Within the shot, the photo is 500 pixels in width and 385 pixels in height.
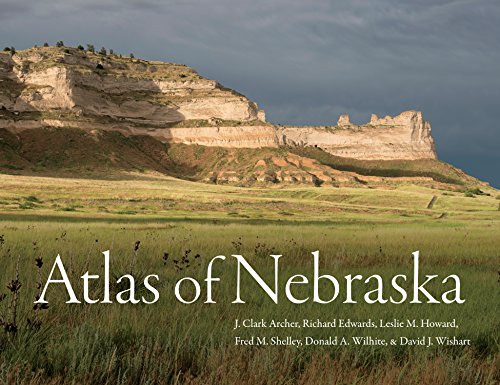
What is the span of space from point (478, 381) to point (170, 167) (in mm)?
182102

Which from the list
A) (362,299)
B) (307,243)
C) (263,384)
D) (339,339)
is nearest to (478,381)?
(339,339)

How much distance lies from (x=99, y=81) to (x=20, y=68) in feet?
92.2

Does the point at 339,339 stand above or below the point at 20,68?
below

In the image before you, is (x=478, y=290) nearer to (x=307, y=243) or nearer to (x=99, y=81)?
(x=307, y=243)

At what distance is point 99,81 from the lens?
195 meters

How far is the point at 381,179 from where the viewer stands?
611 ft

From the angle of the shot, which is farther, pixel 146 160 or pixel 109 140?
pixel 146 160

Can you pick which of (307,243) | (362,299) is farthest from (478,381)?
(307,243)

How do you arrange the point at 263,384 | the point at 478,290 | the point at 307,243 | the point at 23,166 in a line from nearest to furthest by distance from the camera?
the point at 263,384, the point at 478,290, the point at 307,243, the point at 23,166

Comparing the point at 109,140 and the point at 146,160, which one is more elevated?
the point at 109,140

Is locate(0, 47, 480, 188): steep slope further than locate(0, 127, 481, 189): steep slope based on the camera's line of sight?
Yes

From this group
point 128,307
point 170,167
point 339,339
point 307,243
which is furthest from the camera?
point 170,167

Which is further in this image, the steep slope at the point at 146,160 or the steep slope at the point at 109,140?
the steep slope at the point at 109,140

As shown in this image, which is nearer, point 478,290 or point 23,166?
point 478,290
